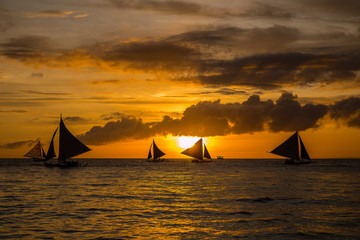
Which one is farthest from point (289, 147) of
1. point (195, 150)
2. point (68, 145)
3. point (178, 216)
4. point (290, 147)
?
point (178, 216)

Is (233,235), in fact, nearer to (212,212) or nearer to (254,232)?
(254,232)

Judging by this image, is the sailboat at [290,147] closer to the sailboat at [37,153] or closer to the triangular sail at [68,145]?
the triangular sail at [68,145]

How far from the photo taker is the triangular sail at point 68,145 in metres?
99.8

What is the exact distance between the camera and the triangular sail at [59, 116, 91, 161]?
99775 mm

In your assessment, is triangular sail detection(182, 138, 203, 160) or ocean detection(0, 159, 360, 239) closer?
ocean detection(0, 159, 360, 239)

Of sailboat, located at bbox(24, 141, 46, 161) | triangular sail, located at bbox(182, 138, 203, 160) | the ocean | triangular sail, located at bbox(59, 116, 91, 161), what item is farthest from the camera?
sailboat, located at bbox(24, 141, 46, 161)

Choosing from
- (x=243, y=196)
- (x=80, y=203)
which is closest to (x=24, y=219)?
(x=80, y=203)

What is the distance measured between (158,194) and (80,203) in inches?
469

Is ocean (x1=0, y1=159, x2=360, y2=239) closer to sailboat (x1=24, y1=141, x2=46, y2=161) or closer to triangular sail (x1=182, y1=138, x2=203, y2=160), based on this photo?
triangular sail (x1=182, y1=138, x2=203, y2=160)

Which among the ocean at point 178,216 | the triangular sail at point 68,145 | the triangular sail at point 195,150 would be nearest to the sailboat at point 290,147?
the triangular sail at point 195,150

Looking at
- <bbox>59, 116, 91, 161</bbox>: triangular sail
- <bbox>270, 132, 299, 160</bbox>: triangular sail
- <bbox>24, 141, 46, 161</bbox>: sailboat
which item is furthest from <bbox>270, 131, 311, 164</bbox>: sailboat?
<bbox>24, 141, 46, 161</bbox>: sailboat

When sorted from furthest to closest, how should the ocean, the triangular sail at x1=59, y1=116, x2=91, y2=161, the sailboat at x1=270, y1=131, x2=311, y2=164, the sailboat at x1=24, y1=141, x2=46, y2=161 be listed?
the sailboat at x1=24, y1=141, x2=46, y2=161 → the sailboat at x1=270, y1=131, x2=311, y2=164 → the triangular sail at x1=59, y1=116, x2=91, y2=161 → the ocean

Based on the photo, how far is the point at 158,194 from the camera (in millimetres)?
48750

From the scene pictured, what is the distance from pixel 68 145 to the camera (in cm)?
10056
